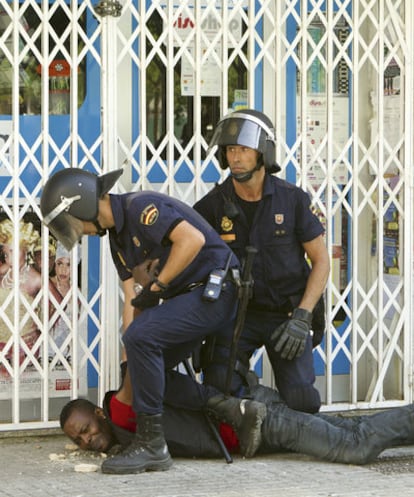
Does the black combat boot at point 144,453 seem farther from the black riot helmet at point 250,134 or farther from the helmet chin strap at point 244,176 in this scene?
the black riot helmet at point 250,134

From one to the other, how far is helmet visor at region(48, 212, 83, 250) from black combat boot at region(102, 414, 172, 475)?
41.1 inches

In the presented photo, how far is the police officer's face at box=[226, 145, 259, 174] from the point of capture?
729 centimetres

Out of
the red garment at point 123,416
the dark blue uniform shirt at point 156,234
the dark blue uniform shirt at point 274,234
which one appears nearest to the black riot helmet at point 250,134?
the dark blue uniform shirt at point 274,234

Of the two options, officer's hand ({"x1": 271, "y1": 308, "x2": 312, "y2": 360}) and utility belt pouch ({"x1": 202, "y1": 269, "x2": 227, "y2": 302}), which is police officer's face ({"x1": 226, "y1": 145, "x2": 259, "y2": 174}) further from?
officer's hand ({"x1": 271, "y1": 308, "x2": 312, "y2": 360})

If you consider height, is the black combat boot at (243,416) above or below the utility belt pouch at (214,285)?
below

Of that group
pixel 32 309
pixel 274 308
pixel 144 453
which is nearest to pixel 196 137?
pixel 274 308

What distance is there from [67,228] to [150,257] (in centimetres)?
49

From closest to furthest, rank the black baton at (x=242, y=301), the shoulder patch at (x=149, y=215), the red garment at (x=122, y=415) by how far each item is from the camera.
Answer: the shoulder patch at (x=149, y=215) < the black baton at (x=242, y=301) < the red garment at (x=122, y=415)

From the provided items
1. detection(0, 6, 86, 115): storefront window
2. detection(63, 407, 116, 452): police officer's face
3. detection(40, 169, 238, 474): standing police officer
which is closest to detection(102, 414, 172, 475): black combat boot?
detection(40, 169, 238, 474): standing police officer

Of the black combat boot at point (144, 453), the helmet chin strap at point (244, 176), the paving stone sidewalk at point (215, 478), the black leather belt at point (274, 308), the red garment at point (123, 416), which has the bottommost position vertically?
the paving stone sidewalk at point (215, 478)

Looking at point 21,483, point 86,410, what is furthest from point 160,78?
point 21,483

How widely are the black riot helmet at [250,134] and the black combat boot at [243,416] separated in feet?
4.62

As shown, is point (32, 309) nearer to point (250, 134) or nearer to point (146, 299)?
point (146, 299)

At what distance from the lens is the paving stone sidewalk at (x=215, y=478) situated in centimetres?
650
